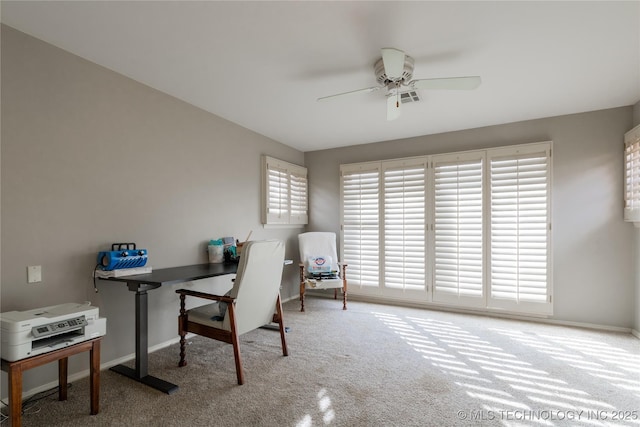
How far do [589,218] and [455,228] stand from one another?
54.5 inches

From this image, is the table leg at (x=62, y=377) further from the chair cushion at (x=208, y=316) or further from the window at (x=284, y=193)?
the window at (x=284, y=193)

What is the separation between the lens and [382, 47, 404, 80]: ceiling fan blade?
2.01 metres

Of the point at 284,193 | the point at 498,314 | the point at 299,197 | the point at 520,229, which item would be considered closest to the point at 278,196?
the point at 284,193

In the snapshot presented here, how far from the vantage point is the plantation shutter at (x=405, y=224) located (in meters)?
4.33

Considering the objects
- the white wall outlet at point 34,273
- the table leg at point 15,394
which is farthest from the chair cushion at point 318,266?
the table leg at point 15,394

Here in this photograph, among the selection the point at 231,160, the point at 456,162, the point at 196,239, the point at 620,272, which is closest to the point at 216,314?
the point at 196,239

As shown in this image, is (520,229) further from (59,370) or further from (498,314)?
(59,370)

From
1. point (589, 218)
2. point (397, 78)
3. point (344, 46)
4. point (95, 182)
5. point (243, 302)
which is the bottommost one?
point (243, 302)

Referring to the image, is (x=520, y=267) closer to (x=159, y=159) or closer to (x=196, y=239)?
(x=196, y=239)

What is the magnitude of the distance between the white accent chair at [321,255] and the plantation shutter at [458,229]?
4.18ft

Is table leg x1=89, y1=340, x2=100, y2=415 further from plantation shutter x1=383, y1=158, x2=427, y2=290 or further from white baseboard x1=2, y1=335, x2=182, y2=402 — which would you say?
plantation shutter x1=383, y1=158, x2=427, y2=290

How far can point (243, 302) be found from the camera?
242 centimetres

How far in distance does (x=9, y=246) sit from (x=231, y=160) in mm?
2189

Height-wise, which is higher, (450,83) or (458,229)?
(450,83)
